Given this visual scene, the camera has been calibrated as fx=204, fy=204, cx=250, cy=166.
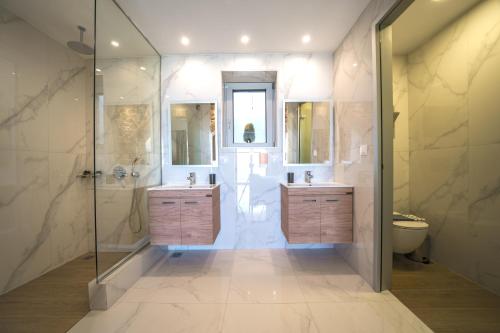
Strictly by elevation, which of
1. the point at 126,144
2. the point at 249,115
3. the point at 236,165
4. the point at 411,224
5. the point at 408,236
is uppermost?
the point at 249,115

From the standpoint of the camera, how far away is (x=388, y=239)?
→ 1751mm

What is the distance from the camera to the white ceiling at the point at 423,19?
1879 millimetres

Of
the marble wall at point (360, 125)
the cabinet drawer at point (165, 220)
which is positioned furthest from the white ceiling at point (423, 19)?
A: the cabinet drawer at point (165, 220)

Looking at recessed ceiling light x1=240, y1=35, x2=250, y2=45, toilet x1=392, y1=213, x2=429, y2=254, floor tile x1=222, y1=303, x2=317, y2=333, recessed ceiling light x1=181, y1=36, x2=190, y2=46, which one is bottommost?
floor tile x1=222, y1=303, x2=317, y2=333

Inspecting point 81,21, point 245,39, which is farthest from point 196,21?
point 81,21

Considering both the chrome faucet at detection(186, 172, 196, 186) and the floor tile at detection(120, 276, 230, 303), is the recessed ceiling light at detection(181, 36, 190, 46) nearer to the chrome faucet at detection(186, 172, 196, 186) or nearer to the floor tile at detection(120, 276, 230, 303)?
the chrome faucet at detection(186, 172, 196, 186)

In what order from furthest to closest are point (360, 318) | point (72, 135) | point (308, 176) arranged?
point (308, 176)
point (72, 135)
point (360, 318)

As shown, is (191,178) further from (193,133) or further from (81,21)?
(81,21)

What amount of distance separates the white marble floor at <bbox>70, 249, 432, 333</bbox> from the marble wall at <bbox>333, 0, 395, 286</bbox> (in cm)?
33

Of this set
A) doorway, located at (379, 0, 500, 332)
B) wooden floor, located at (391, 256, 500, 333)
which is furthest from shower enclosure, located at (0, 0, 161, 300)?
wooden floor, located at (391, 256, 500, 333)

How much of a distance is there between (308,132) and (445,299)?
200 cm

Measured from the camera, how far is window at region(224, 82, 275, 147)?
9.03 ft

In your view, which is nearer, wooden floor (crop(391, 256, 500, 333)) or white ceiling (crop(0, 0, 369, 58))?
wooden floor (crop(391, 256, 500, 333))

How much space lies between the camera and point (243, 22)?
6.74ft
